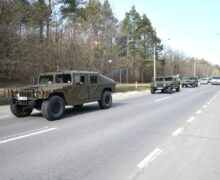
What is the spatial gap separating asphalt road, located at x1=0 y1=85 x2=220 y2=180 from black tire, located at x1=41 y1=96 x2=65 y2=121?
1.39 feet

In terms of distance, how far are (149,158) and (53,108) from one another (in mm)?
6258

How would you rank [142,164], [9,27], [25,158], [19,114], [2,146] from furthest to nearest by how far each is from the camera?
1. [9,27]
2. [19,114]
3. [2,146]
4. [25,158]
5. [142,164]

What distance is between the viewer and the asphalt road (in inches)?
204

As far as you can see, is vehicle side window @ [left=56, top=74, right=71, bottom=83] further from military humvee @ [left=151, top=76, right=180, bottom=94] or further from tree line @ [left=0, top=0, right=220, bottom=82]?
military humvee @ [left=151, top=76, right=180, bottom=94]

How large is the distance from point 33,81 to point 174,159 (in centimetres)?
2142

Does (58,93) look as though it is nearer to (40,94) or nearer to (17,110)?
(40,94)

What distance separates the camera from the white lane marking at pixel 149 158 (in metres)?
5.61

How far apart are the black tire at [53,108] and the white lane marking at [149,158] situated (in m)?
5.57

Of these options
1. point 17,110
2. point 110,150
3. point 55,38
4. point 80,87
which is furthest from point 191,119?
point 55,38

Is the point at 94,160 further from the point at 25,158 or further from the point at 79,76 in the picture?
the point at 79,76

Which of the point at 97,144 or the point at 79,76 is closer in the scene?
the point at 97,144

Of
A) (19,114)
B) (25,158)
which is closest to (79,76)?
(19,114)

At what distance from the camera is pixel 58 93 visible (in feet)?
39.3

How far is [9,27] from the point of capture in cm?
1933
